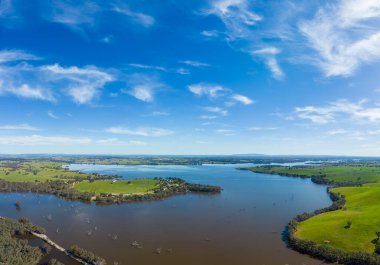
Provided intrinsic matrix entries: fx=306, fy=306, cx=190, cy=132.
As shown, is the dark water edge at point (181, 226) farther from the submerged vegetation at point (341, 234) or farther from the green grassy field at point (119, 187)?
the green grassy field at point (119, 187)

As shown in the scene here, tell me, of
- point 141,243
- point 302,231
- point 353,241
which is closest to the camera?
point 353,241

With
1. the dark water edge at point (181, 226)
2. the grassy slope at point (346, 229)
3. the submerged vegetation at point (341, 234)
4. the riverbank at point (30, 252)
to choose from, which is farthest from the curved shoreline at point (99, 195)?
the grassy slope at point (346, 229)

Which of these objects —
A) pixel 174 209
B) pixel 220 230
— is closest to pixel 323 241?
pixel 220 230

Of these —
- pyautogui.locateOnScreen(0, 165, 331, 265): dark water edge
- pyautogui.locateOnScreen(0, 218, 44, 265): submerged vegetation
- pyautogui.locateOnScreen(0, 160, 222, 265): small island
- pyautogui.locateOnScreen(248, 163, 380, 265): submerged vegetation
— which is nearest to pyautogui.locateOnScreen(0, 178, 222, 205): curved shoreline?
pyautogui.locateOnScreen(0, 160, 222, 265): small island

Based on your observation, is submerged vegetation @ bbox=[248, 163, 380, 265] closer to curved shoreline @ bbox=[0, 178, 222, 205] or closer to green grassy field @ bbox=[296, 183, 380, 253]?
green grassy field @ bbox=[296, 183, 380, 253]

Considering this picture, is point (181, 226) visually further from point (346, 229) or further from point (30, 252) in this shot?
point (346, 229)

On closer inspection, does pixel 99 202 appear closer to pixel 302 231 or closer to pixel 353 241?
pixel 302 231

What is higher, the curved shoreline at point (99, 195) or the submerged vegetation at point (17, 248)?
the curved shoreline at point (99, 195)
